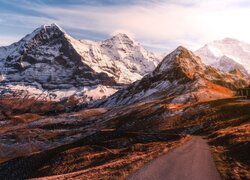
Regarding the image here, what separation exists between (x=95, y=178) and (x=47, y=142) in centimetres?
14257

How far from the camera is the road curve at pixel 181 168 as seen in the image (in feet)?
120

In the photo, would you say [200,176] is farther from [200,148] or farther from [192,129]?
[192,129]

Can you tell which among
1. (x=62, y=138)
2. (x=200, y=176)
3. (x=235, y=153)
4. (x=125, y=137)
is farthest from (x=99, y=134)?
(x=62, y=138)

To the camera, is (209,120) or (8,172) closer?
(8,172)

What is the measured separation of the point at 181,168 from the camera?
40.2 m

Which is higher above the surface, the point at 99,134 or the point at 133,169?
the point at 133,169

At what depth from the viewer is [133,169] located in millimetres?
42406

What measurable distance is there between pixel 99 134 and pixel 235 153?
58.9m

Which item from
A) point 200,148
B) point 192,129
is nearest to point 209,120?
point 192,129

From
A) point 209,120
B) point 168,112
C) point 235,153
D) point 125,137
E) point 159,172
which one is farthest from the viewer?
point 168,112

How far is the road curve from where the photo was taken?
36562mm

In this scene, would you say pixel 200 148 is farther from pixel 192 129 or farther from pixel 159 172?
pixel 192 129

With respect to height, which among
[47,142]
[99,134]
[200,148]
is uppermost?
[200,148]

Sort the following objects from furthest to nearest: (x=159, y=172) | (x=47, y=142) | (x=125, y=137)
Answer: (x=47, y=142) → (x=125, y=137) → (x=159, y=172)
